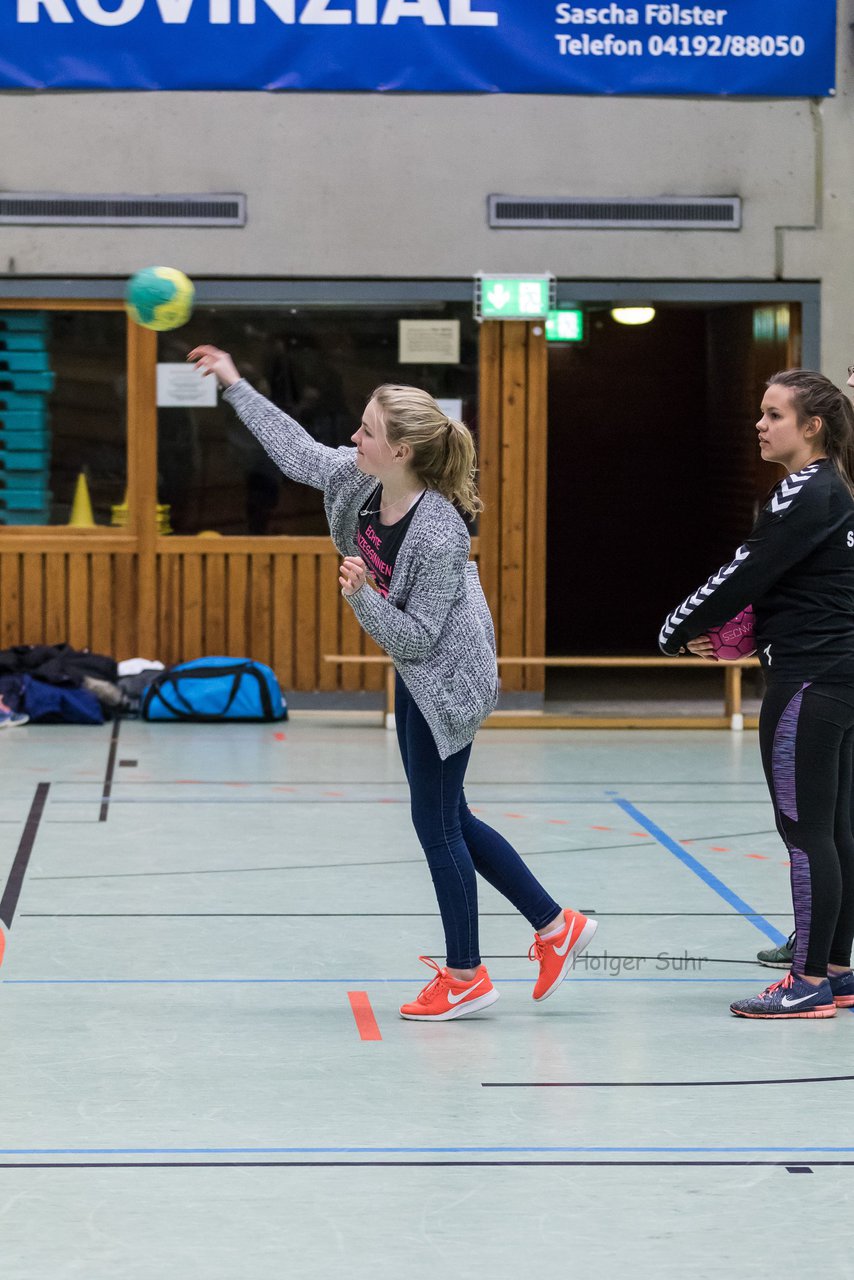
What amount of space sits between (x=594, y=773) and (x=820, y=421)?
477cm

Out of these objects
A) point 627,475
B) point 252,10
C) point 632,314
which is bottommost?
point 627,475

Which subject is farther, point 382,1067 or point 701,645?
point 701,645

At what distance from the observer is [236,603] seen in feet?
38.1

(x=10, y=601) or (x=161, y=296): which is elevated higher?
(x=161, y=296)

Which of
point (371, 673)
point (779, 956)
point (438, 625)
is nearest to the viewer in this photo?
point (438, 625)

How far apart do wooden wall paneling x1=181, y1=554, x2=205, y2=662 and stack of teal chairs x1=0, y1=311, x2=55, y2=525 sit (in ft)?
3.39

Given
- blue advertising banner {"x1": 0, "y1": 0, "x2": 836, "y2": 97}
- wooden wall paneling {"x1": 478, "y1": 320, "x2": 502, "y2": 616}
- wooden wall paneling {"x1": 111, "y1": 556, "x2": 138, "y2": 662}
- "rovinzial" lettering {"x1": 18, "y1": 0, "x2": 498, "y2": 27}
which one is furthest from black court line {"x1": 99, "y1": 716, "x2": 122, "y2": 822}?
"rovinzial" lettering {"x1": 18, "y1": 0, "x2": 498, "y2": 27}

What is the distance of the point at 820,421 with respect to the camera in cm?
480

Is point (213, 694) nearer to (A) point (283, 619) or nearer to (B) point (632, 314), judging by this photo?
(A) point (283, 619)

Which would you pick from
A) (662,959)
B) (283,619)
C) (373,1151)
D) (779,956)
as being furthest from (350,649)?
(373,1151)

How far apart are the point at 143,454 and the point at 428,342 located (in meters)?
1.98

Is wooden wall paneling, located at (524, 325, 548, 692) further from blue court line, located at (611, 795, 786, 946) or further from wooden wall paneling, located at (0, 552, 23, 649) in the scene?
wooden wall paneling, located at (0, 552, 23, 649)

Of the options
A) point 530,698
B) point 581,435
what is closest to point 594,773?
point 530,698

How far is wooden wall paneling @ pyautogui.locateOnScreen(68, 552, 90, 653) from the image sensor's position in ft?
38.0
